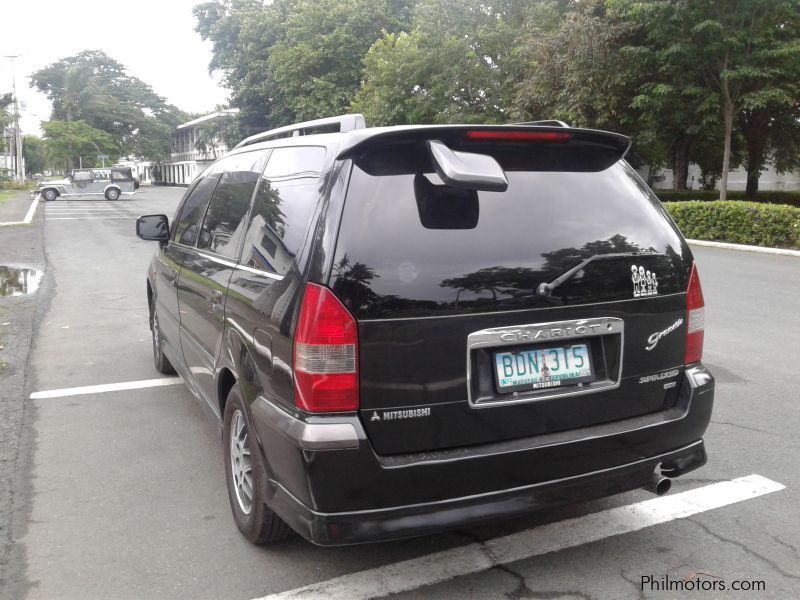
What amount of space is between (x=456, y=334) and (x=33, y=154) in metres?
136

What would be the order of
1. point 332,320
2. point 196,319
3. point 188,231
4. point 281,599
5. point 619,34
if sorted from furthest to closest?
1. point 619,34
2. point 188,231
3. point 196,319
4. point 281,599
5. point 332,320

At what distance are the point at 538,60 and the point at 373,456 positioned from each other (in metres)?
24.1

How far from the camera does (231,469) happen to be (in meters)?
3.53

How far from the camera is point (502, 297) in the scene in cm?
279

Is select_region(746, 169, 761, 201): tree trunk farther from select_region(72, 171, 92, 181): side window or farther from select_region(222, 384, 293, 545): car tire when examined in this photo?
select_region(72, 171, 92, 181): side window

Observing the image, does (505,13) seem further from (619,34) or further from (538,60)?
(619,34)

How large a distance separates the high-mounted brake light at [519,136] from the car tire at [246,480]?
151 centimetres

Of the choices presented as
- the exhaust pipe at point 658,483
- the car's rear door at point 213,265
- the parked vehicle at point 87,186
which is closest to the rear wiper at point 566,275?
the exhaust pipe at point 658,483

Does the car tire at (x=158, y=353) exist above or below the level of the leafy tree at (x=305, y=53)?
below

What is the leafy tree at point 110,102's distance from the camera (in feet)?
255

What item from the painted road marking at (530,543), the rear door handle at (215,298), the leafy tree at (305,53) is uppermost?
the leafy tree at (305,53)

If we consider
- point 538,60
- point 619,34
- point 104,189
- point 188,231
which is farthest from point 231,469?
point 104,189

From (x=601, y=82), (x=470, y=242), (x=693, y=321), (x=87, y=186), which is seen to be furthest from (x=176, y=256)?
(x=87, y=186)

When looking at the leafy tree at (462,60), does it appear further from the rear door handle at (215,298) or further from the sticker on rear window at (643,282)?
the sticker on rear window at (643,282)
